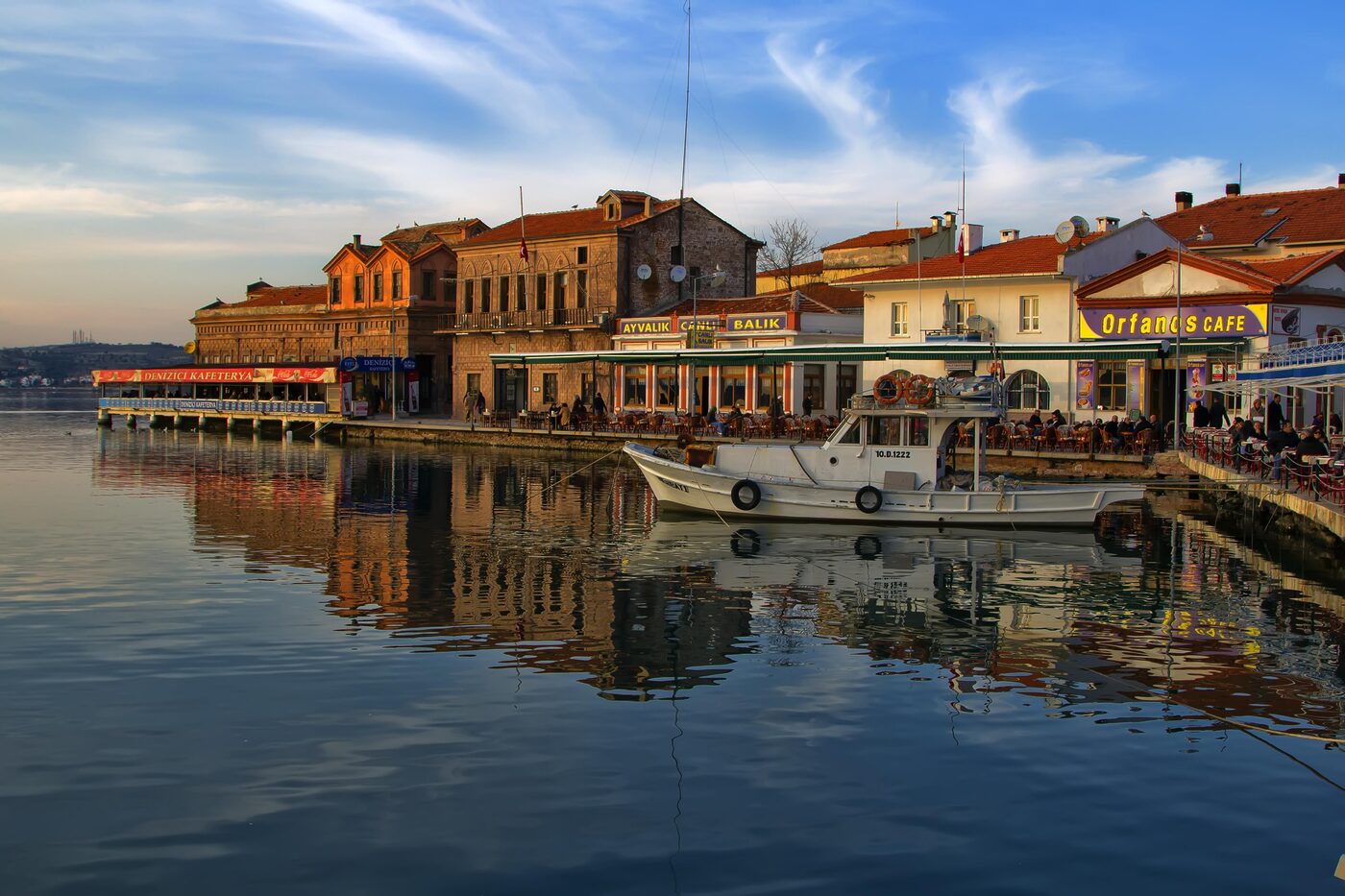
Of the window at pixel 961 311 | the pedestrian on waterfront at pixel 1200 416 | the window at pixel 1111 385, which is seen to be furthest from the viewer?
the window at pixel 961 311

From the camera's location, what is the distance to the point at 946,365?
49250mm

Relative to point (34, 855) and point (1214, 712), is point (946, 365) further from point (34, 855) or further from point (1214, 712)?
point (34, 855)

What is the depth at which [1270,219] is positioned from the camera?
2095 inches

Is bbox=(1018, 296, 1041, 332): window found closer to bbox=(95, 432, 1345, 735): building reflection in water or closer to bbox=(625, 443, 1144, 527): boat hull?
bbox=(95, 432, 1345, 735): building reflection in water

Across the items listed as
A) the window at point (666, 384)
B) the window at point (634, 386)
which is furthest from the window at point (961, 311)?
the window at point (634, 386)

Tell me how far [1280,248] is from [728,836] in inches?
1903

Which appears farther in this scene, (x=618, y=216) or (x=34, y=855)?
(x=618, y=216)

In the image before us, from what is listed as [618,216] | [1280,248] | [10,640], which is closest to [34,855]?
[10,640]

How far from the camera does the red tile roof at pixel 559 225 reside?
2576 inches

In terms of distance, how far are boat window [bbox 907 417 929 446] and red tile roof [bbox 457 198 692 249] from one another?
120ft

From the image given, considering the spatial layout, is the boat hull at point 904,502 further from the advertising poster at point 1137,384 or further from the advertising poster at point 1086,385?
the advertising poster at point 1086,385

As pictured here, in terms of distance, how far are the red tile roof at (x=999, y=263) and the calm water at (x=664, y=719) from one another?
2249 cm

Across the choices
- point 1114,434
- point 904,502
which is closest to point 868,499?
point 904,502

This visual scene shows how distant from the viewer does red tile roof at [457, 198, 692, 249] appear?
65438mm
